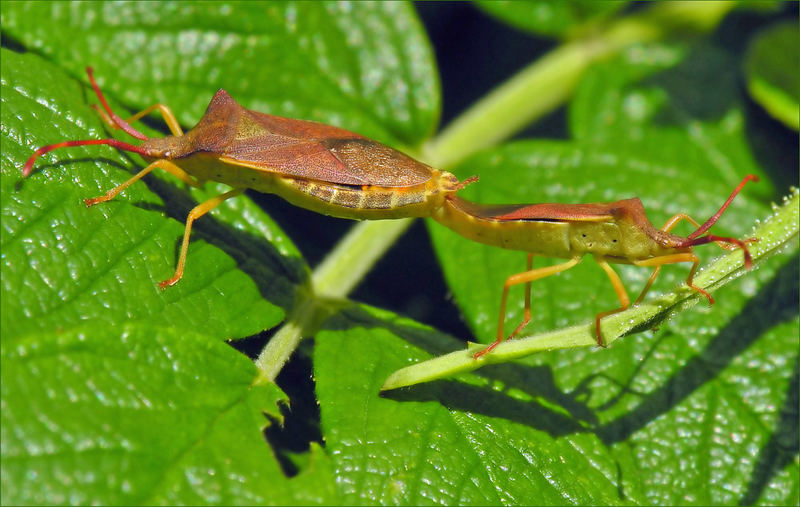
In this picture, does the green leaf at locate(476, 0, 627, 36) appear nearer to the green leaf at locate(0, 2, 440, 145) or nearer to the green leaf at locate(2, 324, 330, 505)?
the green leaf at locate(0, 2, 440, 145)

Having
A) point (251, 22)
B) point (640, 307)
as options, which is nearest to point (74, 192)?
point (251, 22)

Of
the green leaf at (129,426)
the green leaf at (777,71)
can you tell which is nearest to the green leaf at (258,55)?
the green leaf at (129,426)

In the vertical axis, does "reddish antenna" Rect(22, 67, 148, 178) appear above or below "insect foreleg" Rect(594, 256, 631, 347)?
below

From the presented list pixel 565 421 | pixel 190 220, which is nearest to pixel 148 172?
pixel 190 220

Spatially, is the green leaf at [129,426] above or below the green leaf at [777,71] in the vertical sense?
below

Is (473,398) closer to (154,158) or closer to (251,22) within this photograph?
(154,158)

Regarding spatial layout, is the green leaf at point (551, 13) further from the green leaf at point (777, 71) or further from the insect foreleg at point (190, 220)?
the insect foreleg at point (190, 220)

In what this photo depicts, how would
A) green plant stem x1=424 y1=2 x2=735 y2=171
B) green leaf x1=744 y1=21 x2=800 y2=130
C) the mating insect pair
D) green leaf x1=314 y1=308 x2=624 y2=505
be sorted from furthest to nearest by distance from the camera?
green plant stem x1=424 y1=2 x2=735 y2=171 < green leaf x1=744 y1=21 x2=800 y2=130 < the mating insect pair < green leaf x1=314 y1=308 x2=624 y2=505

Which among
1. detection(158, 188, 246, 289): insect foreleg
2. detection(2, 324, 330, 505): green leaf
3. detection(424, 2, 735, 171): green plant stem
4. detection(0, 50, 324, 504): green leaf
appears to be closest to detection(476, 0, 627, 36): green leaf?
detection(424, 2, 735, 171): green plant stem
